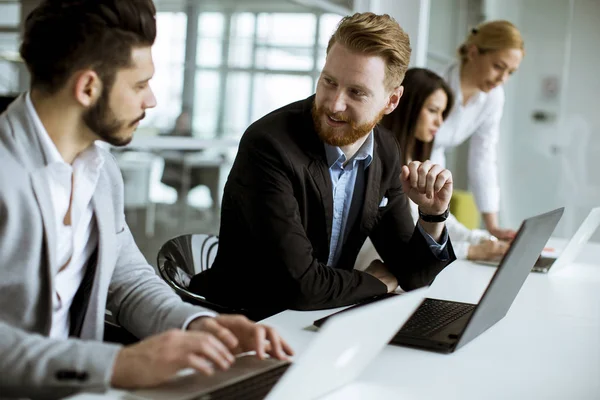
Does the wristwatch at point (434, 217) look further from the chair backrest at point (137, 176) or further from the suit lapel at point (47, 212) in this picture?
the chair backrest at point (137, 176)

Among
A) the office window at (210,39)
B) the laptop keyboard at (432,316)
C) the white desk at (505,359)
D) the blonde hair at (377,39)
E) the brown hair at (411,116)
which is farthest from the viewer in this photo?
the office window at (210,39)

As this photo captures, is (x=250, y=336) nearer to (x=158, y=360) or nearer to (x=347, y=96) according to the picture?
(x=158, y=360)

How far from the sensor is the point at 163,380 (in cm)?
118

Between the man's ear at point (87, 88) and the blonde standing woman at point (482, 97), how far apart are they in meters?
2.58

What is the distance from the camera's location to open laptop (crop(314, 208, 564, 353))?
5.16 ft

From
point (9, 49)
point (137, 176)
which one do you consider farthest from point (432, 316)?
point (137, 176)

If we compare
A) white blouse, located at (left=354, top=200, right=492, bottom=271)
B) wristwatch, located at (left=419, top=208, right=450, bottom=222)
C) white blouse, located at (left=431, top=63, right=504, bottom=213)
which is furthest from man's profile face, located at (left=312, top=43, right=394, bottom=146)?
white blouse, located at (left=431, top=63, right=504, bottom=213)

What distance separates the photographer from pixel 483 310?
165 centimetres

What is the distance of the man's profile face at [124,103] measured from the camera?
4.53 ft

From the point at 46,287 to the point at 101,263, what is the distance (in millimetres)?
149

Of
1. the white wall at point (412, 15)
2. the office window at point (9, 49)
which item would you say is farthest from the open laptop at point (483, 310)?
the white wall at point (412, 15)

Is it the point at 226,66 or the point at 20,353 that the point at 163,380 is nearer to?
the point at 20,353

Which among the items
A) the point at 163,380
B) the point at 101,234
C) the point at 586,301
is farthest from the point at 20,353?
the point at 586,301

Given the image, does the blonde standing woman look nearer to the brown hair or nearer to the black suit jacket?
the brown hair
